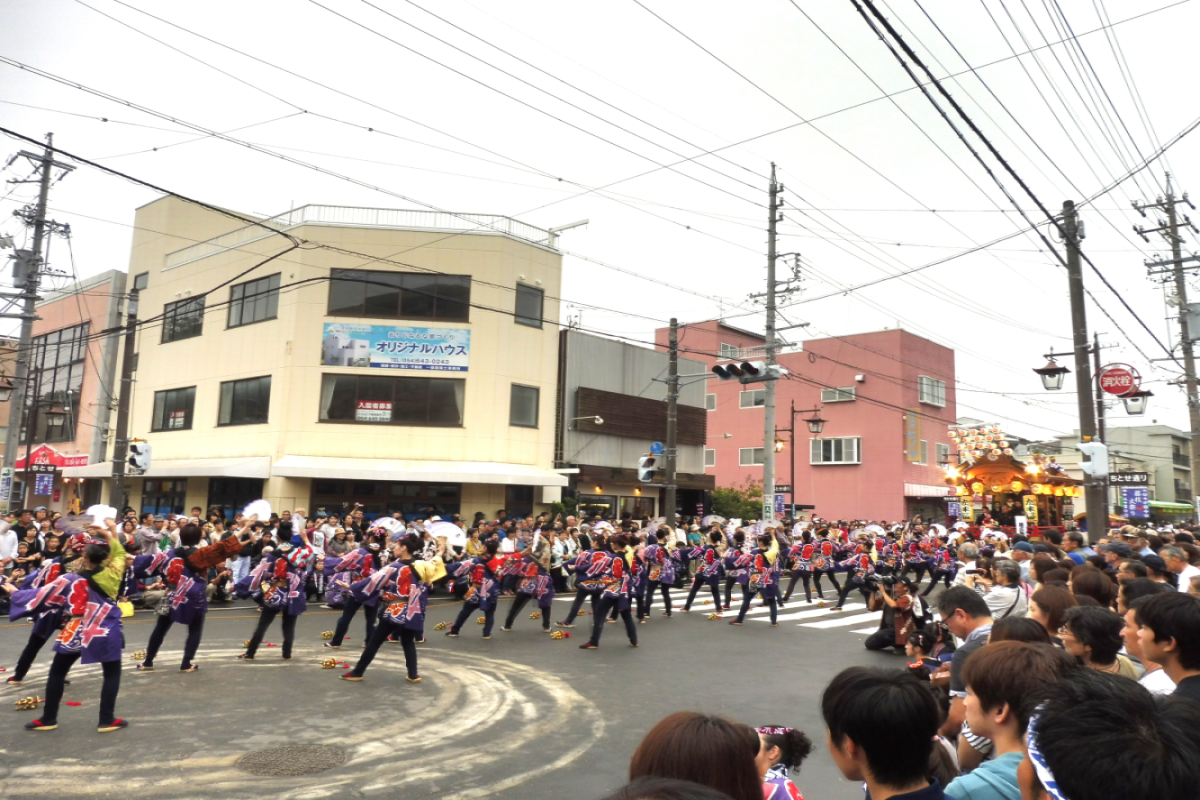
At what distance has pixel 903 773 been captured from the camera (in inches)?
97.0

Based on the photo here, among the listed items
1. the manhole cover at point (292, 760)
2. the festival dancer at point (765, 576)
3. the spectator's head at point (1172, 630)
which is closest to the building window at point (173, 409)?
the festival dancer at point (765, 576)

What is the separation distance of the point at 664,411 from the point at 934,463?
17364 mm

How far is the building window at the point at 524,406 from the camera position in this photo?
86.0 feet

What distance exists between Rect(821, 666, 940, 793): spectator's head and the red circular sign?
56.9 ft

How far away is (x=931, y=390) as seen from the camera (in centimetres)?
4025

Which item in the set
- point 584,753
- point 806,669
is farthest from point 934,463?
point 584,753

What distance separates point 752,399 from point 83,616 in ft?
124

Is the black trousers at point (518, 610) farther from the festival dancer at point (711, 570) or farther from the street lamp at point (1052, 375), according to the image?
the street lamp at point (1052, 375)

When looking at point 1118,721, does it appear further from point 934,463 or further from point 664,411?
point 934,463

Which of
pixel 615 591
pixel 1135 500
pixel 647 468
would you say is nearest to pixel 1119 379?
pixel 1135 500

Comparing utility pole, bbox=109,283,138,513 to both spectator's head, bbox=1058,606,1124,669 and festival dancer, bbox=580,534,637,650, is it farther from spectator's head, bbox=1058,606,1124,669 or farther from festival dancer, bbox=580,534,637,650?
spectator's head, bbox=1058,606,1124,669

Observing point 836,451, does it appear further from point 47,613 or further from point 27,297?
point 47,613

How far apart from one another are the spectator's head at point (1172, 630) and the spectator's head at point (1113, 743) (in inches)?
68.3

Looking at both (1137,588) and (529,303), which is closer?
(1137,588)
